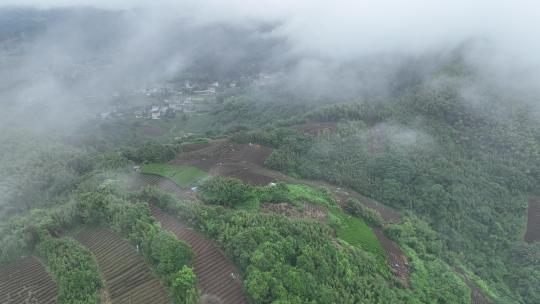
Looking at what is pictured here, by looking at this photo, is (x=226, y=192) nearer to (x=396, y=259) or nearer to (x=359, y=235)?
(x=359, y=235)

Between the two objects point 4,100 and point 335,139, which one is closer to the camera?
point 335,139

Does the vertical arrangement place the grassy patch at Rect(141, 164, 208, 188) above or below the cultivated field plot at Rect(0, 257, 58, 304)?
above

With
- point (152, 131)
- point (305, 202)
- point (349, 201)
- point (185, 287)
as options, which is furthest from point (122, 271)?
point (152, 131)

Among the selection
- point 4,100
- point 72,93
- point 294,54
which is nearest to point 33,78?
point 72,93

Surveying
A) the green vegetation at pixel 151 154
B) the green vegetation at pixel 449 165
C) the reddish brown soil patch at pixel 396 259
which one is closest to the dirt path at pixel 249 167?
the reddish brown soil patch at pixel 396 259

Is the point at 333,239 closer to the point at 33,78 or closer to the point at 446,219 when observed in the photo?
the point at 446,219

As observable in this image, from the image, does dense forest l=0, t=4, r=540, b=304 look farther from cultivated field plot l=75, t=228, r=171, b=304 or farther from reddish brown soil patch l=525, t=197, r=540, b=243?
reddish brown soil patch l=525, t=197, r=540, b=243

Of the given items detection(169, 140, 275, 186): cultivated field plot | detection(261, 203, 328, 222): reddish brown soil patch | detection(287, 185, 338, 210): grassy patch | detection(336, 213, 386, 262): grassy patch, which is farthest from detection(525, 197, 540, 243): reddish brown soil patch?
detection(169, 140, 275, 186): cultivated field plot
